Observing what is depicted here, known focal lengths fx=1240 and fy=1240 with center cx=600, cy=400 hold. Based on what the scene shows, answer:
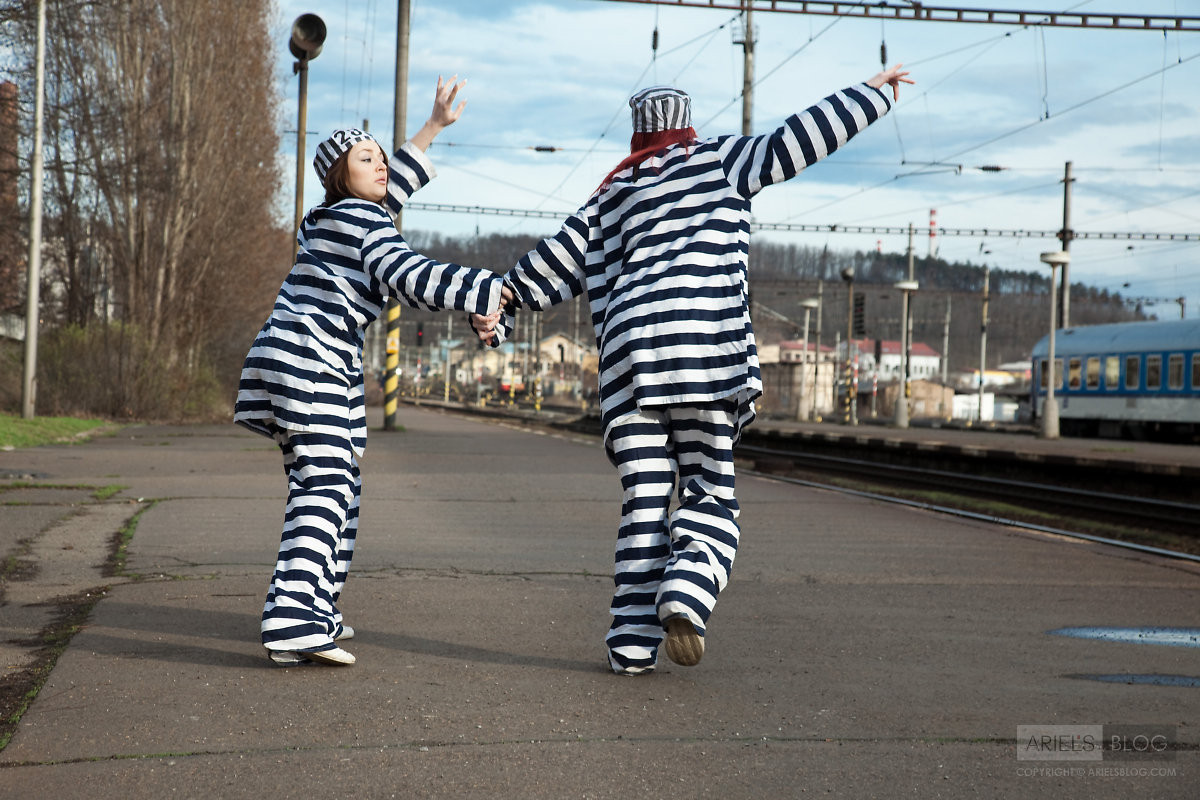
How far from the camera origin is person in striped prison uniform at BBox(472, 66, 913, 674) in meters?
3.85

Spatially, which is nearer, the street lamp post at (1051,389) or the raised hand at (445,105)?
the raised hand at (445,105)

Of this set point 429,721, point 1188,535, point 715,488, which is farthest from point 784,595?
point 1188,535

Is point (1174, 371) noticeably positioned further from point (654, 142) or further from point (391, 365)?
point (654, 142)

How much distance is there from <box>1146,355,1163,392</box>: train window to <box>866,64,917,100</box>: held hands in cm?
3007

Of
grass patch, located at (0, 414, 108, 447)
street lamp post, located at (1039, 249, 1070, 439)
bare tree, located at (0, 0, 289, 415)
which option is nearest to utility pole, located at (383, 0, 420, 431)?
grass patch, located at (0, 414, 108, 447)

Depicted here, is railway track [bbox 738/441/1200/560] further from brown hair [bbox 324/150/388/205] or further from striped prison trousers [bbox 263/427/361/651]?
brown hair [bbox 324/150/388/205]

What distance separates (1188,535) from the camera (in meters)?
11.2

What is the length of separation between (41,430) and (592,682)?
16.8m

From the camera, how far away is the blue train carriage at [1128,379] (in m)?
30.5

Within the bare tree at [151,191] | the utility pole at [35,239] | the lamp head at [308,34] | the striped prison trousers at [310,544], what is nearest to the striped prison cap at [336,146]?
the striped prison trousers at [310,544]

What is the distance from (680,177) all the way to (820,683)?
5.44 ft

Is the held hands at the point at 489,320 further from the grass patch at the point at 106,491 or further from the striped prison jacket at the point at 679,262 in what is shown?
the grass patch at the point at 106,491

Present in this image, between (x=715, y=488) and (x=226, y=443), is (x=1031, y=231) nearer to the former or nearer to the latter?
(x=226, y=443)

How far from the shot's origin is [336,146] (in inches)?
170
